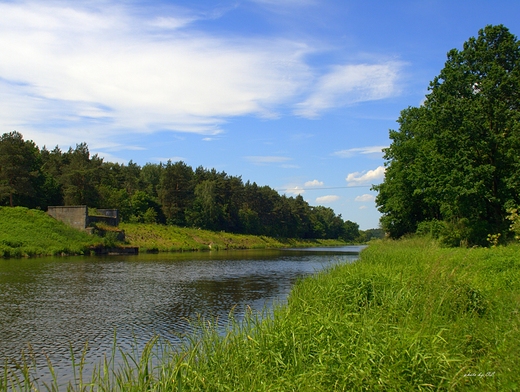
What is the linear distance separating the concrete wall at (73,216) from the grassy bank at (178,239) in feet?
24.3

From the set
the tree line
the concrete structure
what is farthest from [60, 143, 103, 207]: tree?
Answer: the concrete structure

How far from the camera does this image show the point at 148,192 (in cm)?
10019

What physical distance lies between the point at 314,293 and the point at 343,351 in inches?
216

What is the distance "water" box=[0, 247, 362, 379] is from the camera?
13.2m

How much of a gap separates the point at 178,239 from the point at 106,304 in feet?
187

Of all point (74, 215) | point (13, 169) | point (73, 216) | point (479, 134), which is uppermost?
point (13, 169)

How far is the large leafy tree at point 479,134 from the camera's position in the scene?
29453mm

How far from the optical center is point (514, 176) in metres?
28.0

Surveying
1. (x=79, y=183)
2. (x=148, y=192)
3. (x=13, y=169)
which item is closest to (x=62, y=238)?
(x=13, y=169)

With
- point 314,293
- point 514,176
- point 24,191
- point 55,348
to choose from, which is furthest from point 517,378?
point 24,191

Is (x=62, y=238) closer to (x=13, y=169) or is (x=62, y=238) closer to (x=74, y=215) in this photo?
(x=74, y=215)

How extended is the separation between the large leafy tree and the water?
12947mm

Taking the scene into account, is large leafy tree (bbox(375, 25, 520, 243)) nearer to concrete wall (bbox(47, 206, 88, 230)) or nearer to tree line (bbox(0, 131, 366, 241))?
concrete wall (bbox(47, 206, 88, 230))

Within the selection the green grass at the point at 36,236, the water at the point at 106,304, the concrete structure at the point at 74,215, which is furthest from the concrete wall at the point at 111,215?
the water at the point at 106,304
